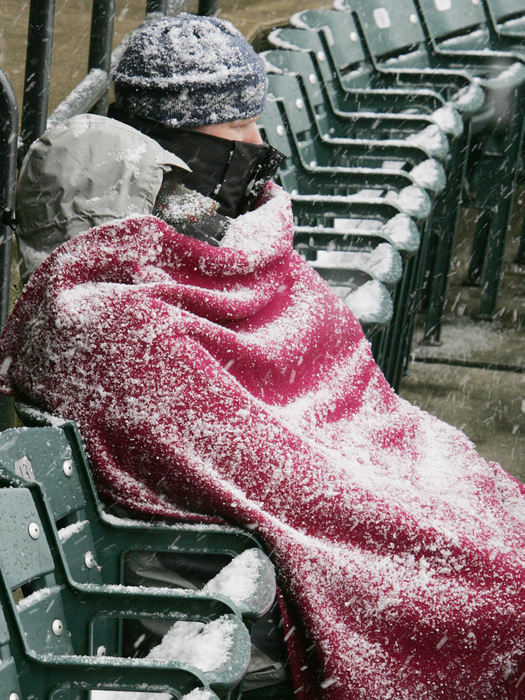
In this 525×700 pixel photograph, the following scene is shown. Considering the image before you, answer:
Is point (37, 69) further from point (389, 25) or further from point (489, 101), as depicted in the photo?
point (389, 25)

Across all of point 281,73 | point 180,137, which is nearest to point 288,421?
point 180,137

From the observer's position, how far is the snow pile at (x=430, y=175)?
14.7 feet

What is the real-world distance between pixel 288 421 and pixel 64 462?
48 centimetres

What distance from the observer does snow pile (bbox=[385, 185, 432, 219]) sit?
4137 millimetres

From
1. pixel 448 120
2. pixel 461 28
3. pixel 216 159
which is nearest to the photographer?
pixel 216 159

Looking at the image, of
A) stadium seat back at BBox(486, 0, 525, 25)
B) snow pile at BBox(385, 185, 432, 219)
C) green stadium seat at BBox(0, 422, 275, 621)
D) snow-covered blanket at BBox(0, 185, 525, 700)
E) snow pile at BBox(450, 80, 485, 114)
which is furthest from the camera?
stadium seat back at BBox(486, 0, 525, 25)

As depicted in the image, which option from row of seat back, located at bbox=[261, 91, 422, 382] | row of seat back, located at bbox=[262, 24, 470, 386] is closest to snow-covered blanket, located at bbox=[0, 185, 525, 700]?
row of seat back, located at bbox=[261, 91, 422, 382]

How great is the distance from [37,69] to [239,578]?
1.90m

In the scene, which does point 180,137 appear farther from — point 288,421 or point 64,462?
point 64,462

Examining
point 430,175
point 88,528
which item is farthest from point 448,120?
point 88,528

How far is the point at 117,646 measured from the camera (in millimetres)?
2242

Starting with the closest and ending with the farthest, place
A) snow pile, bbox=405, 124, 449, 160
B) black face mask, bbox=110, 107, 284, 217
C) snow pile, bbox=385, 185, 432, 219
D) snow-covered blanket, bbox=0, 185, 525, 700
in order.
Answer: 1. snow-covered blanket, bbox=0, 185, 525, 700
2. black face mask, bbox=110, 107, 284, 217
3. snow pile, bbox=385, 185, 432, 219
4. snow pile, bbox=405, 124, 449, 160

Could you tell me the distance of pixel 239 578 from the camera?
1.97 m

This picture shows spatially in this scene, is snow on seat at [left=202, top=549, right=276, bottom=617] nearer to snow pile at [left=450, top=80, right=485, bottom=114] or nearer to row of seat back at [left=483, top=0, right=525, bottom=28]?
snow pile at [left=450, top=80, right=485, bottom=114]
